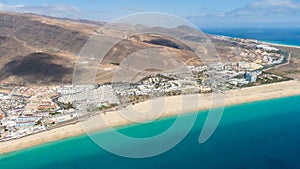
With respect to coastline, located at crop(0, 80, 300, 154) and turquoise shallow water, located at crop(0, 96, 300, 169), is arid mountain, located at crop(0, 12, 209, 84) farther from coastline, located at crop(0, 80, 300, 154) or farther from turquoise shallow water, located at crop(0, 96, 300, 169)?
turquoise shallow water, located at crop(0, 96, 300, 169)

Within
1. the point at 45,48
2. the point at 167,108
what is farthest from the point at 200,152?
the point at 45,48

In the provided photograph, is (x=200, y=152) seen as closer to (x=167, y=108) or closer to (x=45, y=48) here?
(x=167, y=108)

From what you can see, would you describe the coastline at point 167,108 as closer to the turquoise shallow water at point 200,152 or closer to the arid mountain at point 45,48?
the turquoise shallow water at point 200,152

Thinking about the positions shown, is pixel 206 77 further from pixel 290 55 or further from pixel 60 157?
pixel 290 55

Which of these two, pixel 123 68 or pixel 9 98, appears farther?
pixel 123 68

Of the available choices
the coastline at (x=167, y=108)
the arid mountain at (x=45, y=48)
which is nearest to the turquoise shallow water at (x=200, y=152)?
the coastline at (x=167, y=108)

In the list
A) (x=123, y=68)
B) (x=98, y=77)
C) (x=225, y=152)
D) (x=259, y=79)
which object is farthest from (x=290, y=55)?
(x=225, y=152)

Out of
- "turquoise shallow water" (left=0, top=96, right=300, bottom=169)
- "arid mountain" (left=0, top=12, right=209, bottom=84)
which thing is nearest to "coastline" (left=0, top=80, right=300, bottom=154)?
"turquoise shallow water" (left=0, top=96, right=300, bottom=169)
